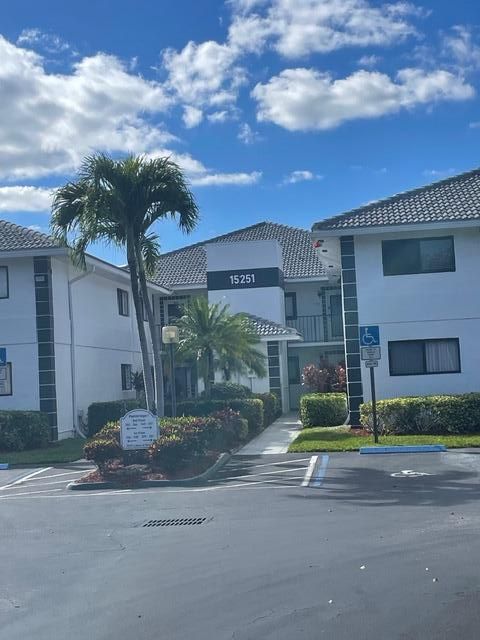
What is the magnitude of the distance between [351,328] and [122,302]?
1123 centimetres

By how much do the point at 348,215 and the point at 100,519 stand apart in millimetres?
13401

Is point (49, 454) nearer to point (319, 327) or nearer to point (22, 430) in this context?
point (22, 430)

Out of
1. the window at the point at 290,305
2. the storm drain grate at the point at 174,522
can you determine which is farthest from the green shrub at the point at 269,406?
the storm drain grate at the point at 174,522

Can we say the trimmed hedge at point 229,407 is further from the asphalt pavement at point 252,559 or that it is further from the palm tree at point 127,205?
the asphalt pavement at point 252,559

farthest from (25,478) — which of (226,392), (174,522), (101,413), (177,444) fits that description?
(226,392)

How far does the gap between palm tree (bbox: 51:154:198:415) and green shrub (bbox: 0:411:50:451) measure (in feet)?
15.5

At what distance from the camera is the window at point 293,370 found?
117 feet

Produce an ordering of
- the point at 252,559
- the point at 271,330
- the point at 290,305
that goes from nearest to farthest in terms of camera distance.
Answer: the point at 252,559 → the point at 271,330 → the point at 290,305

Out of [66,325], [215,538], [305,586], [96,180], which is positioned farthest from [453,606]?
[66,325]

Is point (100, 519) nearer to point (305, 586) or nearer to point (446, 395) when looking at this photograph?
point (305, 586)

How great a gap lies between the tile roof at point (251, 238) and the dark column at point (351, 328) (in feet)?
41.7

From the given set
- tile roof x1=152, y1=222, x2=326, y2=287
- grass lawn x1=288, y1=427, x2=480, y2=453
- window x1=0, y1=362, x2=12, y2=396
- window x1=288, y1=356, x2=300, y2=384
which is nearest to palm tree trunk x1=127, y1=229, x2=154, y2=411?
grass lawn x1=288, y1=427, x2=480, y2=453

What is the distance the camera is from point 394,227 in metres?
21.2

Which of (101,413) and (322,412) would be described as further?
(101,413)
